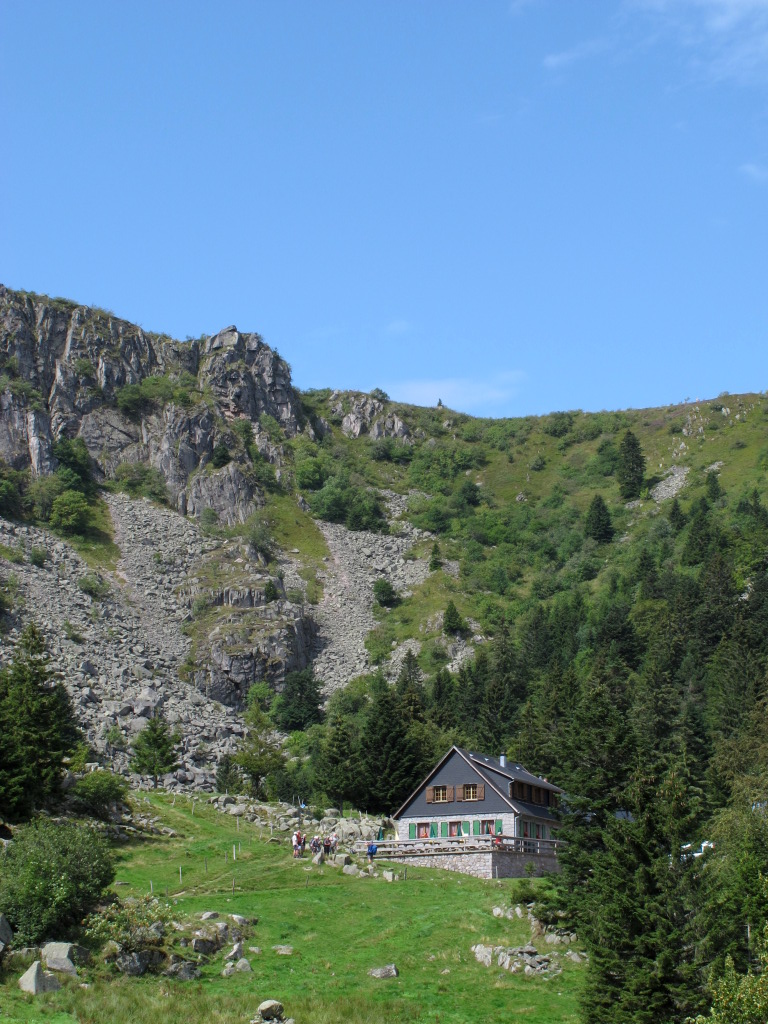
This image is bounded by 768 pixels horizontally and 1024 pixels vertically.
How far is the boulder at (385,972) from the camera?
4456 cm

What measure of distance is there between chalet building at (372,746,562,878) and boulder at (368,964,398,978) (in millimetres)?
19411

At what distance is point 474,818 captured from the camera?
70375mm

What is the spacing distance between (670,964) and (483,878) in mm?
24491

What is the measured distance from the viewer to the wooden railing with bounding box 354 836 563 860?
211 feet

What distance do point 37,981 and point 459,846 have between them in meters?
29.8

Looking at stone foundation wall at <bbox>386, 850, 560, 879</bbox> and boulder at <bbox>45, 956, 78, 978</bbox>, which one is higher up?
stone foundation wall at <bbox>386, 850, 560, 879</bbox>

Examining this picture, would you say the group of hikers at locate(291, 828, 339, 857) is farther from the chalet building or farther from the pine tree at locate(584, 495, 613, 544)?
the pine tree at locate(584, 495, 613, 544)

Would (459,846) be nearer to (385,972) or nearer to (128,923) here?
(385,972)

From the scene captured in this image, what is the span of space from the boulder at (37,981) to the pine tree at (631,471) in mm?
156379

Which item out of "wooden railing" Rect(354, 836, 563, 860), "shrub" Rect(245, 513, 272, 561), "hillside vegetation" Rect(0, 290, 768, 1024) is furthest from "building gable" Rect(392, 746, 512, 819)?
"shrub" Rect(245, 513, 272, 561)

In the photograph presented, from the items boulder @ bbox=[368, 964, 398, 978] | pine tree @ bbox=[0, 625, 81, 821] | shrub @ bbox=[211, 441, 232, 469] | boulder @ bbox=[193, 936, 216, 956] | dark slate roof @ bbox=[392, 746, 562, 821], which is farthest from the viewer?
shrub @ bbox=[211, 441, 232, 469]

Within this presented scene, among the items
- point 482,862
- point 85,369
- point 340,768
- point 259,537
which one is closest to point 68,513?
point 259,537

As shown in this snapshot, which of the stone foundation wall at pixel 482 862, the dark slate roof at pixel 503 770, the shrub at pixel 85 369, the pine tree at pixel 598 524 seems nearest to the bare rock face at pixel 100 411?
the shrub at pixel 85 369

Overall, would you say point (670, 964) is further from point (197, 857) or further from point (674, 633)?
point (674, 633)
